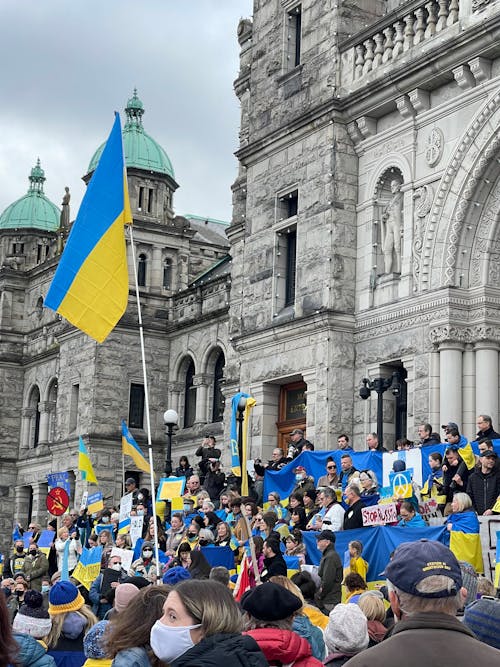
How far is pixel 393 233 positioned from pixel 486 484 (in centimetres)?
813

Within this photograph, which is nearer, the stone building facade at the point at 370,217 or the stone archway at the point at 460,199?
the stone archway at the point at 460,199

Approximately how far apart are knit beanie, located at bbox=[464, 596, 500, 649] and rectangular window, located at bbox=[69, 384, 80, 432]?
38.7m

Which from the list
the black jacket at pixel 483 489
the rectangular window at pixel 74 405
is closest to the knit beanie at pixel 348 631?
the black jacket at pixel 483 489

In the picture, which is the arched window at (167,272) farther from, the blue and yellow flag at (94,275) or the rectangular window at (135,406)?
the blue and yellow flag at (94,275)

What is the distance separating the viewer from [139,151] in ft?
154

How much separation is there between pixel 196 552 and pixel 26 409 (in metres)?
37.7

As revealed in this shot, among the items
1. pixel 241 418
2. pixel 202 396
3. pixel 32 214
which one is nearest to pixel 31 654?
pixel 241 418

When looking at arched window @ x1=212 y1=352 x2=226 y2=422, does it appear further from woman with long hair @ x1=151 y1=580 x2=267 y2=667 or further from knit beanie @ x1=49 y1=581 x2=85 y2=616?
woman with long hair @ x1=151 y1=580 x2=267 y2=667

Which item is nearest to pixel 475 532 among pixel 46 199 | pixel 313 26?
pixel 313 26

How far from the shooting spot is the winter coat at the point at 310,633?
7004 mm

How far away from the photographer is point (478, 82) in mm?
19484

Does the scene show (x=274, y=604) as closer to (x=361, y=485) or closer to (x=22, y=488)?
(x=361, y=485)

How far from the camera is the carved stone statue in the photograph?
21.1m

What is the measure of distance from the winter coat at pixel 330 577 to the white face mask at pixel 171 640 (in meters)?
8.08
